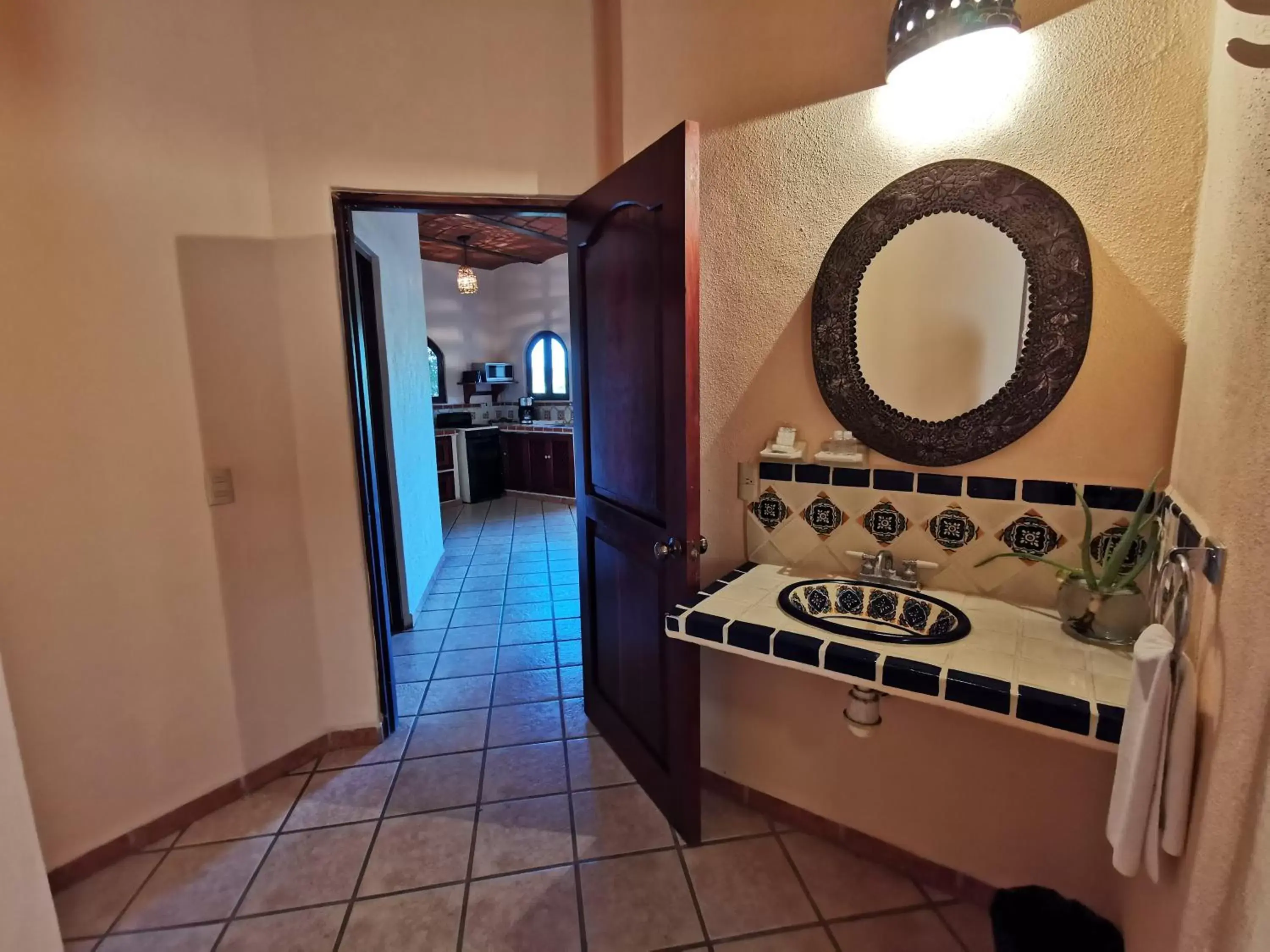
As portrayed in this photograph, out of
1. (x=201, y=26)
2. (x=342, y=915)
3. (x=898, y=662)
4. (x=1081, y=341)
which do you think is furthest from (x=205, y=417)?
(x=1081, y=341)

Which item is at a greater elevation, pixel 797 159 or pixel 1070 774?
pixel 797 159

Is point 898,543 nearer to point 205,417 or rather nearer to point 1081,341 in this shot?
point 1081,341

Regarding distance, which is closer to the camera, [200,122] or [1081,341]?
[1081,341]

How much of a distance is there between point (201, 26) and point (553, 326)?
539 centimetres

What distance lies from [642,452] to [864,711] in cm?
91

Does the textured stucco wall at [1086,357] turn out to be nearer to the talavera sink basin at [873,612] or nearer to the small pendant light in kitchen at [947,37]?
the small pendant light in kitchen at [947,37]

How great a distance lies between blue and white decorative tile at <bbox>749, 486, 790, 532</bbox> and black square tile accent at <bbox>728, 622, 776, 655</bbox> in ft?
1.50

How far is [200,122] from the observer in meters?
1.81

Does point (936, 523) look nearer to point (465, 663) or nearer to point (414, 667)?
point (465, 663)

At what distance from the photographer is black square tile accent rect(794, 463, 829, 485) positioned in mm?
1692

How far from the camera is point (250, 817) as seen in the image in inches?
76.4

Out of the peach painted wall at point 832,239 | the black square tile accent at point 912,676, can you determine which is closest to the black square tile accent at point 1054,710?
the black square tile accent at point 912,676

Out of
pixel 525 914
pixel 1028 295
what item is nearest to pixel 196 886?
pixel 525 914

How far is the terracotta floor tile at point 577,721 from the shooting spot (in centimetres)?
236
